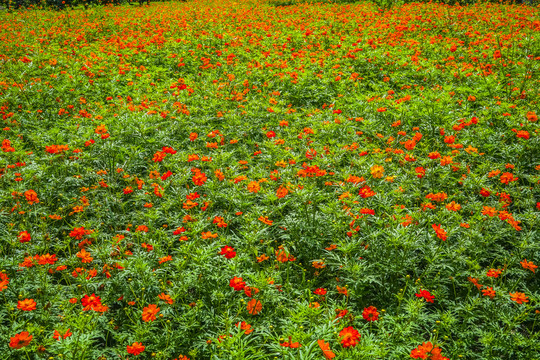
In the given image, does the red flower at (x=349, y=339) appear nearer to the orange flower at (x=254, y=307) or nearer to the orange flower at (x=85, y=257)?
the orange flower at (x=254, y=307)

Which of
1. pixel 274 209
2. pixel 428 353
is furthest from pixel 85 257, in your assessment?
pixel 428 353

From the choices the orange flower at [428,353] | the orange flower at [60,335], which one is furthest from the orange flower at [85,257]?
the orange flower at [428,353]

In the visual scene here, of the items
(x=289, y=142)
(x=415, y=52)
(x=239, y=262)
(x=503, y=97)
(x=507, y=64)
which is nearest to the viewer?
(x=239, y=262)

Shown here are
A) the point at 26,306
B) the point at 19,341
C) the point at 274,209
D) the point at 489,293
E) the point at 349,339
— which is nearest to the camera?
the point at 349,339

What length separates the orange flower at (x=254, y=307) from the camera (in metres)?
2.08

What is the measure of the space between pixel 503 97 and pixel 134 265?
5089mm

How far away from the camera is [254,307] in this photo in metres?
2.09

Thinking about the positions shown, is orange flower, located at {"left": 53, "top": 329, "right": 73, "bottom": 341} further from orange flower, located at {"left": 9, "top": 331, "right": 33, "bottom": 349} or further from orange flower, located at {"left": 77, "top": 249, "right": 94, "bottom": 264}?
orange flower, located at {"left": 77, "top": 249, "right": 94, "bottom": 264}

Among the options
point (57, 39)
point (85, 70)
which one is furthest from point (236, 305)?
point (57, 39)

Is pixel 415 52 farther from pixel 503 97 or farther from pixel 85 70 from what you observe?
pixel 85 70

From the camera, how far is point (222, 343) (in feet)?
5.96

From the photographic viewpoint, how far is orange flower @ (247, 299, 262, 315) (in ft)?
6.83

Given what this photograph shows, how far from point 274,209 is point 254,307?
1.00 m

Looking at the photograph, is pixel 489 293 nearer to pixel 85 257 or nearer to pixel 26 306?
pixel 85 257
